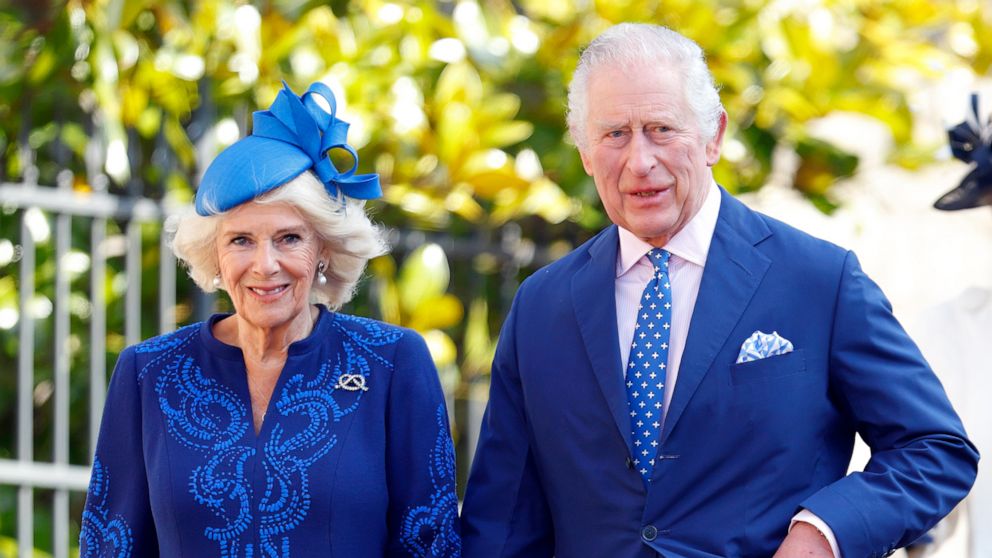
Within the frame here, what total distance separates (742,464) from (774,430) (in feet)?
0.28

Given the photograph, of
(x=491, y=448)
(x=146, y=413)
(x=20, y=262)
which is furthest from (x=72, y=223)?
(x=491, y=448)

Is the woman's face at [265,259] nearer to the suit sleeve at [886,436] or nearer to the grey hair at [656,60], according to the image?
the grey hair at [656,60]

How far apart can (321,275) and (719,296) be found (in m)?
0.89

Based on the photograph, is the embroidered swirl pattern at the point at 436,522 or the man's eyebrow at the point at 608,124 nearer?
the man's eyebrow at the point at 608,124

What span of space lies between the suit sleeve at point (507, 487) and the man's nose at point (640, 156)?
1.68 ft

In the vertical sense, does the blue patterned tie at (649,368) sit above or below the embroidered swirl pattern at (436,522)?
above

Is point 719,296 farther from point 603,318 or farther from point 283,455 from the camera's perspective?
point 283,455

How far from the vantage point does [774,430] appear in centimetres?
288

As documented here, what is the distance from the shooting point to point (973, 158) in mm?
3977

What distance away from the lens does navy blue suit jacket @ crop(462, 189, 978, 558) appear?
112 inches

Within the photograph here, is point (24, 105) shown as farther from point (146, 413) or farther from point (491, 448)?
point (491, 448)

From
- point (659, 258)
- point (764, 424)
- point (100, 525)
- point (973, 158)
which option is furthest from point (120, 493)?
point (973, 158)

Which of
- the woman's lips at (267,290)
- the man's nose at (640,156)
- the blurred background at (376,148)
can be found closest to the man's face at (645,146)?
the man's nose at (640,156)

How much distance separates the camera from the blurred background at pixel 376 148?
4.70 metres
